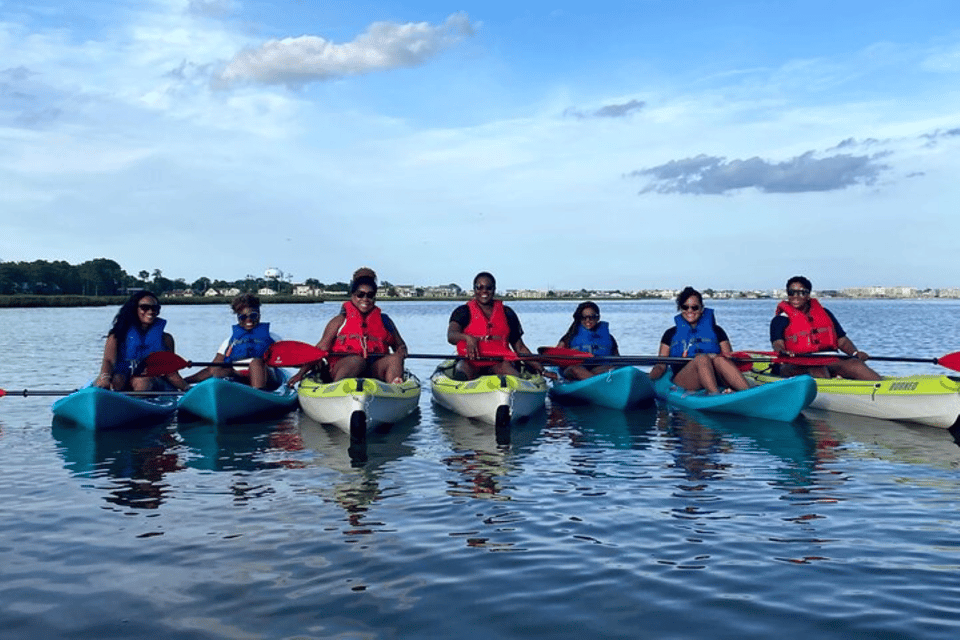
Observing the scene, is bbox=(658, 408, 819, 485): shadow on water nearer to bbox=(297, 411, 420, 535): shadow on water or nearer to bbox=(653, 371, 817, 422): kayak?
bbox=(653, 371, 817, 422): kayak

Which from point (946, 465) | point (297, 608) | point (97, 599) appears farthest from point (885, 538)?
point (97, 599)

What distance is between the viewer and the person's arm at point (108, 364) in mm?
11383

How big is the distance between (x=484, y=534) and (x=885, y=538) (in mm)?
2949

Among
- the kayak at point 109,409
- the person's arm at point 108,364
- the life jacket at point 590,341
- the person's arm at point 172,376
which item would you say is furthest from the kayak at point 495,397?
the person's arm at point 108,364

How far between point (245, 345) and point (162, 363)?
4.51ft

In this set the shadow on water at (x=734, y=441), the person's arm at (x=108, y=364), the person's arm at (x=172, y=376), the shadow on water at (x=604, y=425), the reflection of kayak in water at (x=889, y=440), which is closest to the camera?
the shadow on water at (x=734, y=441)

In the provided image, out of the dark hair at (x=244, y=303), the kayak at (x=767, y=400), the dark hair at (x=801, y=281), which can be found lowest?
the kayak at (x=767, y=400)

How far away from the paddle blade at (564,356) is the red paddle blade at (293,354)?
3.86m

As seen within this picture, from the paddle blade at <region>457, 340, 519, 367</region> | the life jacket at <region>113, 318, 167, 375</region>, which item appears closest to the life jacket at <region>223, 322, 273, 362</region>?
the life jacket at <region>113, 318, 167, 375</region>

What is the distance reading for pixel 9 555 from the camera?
18.5 feet

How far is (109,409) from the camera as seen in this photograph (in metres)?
11.0

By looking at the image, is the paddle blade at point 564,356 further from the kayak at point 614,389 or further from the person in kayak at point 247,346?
the person in kayak at point 247,346

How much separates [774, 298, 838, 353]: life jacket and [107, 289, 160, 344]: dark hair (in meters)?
9.60

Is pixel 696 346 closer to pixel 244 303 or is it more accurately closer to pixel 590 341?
pixel 590 341
